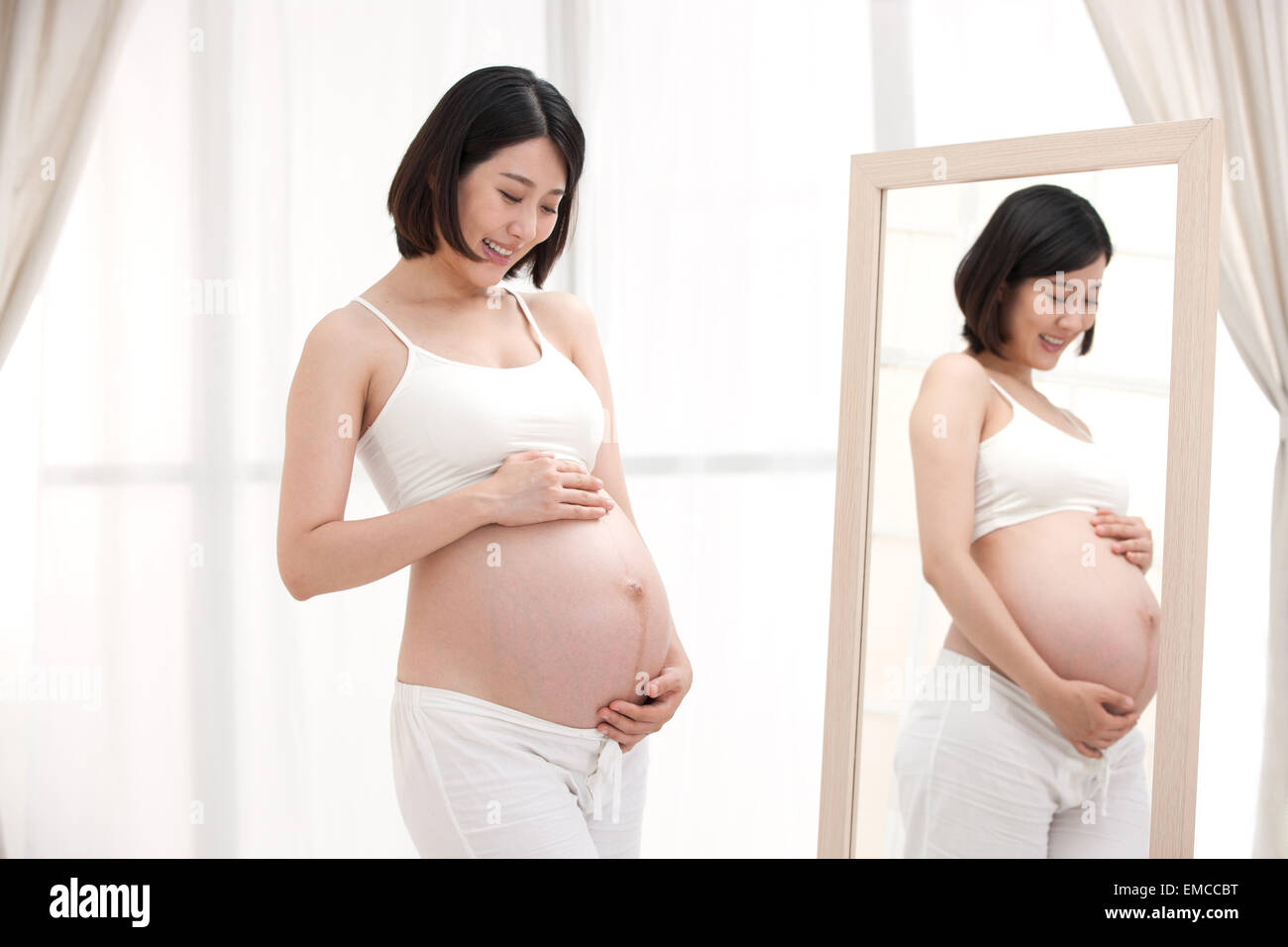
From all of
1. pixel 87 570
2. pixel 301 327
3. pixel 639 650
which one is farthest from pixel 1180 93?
pixel 87 570

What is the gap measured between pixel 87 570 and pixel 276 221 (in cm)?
95

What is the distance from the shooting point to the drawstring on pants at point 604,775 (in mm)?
1497

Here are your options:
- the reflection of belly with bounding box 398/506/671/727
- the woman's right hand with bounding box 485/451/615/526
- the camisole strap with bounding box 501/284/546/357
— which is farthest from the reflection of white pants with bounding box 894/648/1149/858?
the camisole strap with bounding box 501/284/546/357

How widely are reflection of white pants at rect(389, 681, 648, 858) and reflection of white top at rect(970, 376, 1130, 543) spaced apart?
2.33 ft

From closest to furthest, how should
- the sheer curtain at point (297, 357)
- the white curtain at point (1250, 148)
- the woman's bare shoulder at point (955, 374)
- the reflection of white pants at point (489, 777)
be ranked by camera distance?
1. the reflection of white pants at point (489, 777)
2. the woman's bare shoulder at point (955, 374)
3. the white curtain at point (1250, 148)
4. the sheer curtain at point (297, 357)

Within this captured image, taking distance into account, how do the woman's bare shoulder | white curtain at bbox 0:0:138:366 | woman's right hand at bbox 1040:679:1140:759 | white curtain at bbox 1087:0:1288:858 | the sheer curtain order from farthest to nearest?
white curtain at bbox 0:0:138:366, the sheer curtain, white curtain at bbox 1087:0:1288:858, the woman's bare shoulder, woman's right hand at bbox 1040:679:1140:759

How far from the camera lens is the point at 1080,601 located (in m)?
1.59

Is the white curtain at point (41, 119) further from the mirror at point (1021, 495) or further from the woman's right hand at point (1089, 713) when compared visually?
the woman's right hand at point (1089, 713)

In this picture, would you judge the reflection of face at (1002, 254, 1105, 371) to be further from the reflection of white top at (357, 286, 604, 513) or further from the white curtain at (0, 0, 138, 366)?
the white curtain at (0, 0, 138, 366)

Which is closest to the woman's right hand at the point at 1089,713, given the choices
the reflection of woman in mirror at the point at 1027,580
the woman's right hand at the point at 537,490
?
the reflection of woman in mirror at the point at 1027,580

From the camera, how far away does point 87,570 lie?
8.26 ft

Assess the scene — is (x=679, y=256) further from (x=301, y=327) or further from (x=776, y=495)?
(x=301, y=327)

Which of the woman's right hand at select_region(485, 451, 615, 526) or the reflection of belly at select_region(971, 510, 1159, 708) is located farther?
the reflection of belly at select_region(971, 510, 1159, 708)

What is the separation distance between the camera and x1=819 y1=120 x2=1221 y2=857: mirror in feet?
5.14
